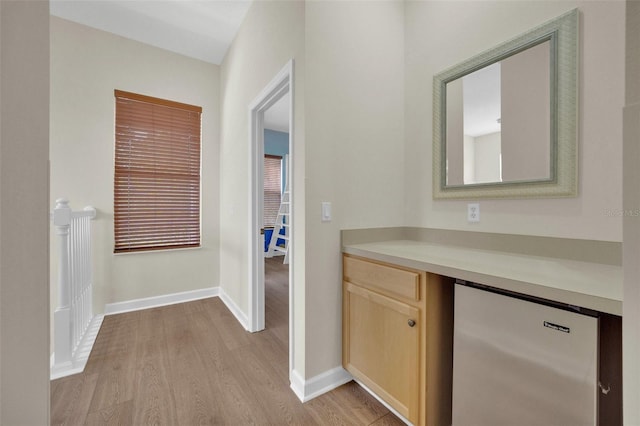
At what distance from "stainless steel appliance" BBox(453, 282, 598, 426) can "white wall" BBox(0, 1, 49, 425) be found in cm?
123

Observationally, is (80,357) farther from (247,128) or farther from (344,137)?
(344,137)

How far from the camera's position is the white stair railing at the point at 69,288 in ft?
6.12

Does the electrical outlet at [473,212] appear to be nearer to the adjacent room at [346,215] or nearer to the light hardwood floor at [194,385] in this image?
the adjacent room at [346,215]

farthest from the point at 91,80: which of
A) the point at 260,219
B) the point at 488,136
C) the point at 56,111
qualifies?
the point at 488,136

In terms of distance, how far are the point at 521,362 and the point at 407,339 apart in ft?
1.52

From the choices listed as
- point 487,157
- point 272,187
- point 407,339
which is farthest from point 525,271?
point 272,187

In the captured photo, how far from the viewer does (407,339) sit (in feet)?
4.29

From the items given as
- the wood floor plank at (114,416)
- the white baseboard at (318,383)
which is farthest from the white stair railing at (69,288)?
the white baseboard at (318,383)

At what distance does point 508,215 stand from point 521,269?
0.47m

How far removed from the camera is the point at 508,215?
4.74 feet

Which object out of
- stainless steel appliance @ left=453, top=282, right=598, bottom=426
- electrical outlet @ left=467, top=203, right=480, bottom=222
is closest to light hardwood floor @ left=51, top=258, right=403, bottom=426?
stainless steel appliance @ left=453, top=282, right=598, bottom=426

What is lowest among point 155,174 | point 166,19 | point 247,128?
point 155,174

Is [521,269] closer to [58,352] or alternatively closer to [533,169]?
[533,169]

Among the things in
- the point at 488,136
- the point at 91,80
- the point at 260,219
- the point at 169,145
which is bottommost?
the point at 260,219
